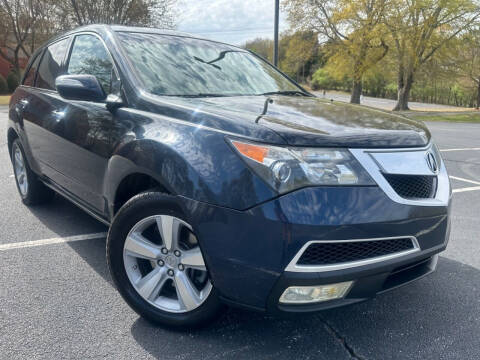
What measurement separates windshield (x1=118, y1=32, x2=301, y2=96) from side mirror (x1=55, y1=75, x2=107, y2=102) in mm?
277

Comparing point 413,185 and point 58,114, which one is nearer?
point 413,185

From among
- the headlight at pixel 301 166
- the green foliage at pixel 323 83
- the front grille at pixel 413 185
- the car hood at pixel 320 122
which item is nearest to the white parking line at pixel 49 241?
the car hood at pixel 320 122

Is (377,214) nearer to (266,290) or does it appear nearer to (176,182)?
(266,290)

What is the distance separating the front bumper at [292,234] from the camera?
6.03 ft

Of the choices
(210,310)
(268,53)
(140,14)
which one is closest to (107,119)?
(210,310)

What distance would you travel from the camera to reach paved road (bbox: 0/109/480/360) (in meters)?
2.18

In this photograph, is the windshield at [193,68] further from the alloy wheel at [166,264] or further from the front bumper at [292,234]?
the front bumper at [292,234]

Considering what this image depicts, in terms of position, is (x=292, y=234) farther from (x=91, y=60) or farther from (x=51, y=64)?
(x=51, y=64)

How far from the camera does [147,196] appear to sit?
2250mm

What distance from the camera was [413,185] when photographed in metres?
2.10

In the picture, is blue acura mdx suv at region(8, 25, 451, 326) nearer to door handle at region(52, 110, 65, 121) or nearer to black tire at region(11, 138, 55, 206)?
door handle at region(52, 110, 65, 121)

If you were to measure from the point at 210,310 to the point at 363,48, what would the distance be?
29.1 meters

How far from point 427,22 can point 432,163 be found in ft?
91.8

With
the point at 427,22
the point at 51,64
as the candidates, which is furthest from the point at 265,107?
the point at 427,22
